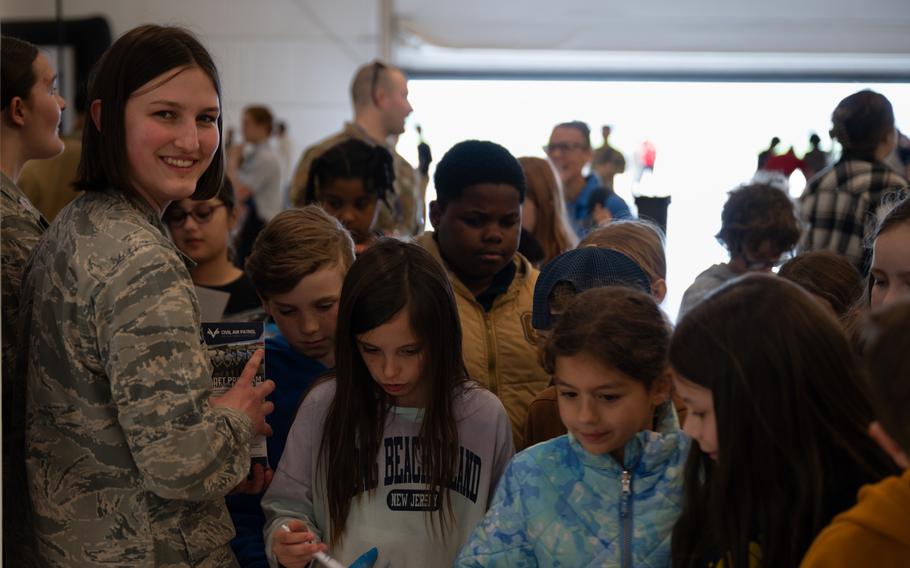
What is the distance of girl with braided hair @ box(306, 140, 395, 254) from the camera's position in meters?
3.44

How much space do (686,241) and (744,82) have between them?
478 cm

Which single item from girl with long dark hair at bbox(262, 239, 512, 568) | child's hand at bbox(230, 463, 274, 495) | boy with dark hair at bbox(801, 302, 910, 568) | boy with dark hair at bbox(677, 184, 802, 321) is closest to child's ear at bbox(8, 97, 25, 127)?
girl with long dark hair at bbox(262, 239, 512, 568)

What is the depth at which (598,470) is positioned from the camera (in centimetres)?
192

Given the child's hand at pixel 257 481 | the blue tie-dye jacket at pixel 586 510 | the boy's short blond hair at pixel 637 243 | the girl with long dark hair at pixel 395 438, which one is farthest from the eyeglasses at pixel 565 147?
the blue tie-dye jacket at pixel 586 510

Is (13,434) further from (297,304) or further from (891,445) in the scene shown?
(891,445)

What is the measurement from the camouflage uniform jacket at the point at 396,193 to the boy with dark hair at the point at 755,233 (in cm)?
127

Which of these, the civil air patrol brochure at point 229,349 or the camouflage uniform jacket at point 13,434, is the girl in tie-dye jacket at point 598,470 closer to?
the civil air patrol brochure at point 229,349

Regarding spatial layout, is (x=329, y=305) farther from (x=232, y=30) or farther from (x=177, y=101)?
(x=232, y=30)

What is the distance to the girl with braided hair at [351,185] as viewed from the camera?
3439 millimetres

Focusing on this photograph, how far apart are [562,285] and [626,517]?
71 centimetres

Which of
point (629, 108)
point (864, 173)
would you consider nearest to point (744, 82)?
point (629, 108)

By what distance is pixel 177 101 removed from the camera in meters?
1.90

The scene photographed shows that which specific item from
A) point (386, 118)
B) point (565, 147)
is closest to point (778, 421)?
point (386, 118)

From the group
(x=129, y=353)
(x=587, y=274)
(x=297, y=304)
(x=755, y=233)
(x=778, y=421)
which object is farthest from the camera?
Result: (x=755, y=233)
